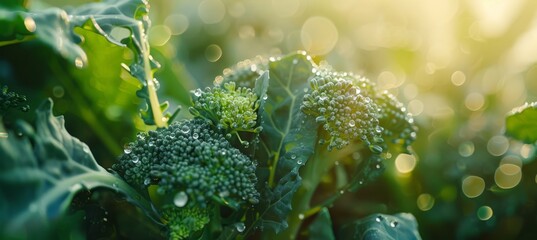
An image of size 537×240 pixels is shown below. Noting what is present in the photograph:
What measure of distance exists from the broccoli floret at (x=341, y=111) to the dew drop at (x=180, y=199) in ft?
0.78

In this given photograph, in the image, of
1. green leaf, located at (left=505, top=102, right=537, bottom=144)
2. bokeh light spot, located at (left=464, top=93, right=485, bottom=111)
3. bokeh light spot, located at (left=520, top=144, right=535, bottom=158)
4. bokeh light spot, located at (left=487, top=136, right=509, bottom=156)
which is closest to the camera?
green leaf, located at (left=505, top=102, right=537, bottom=144)

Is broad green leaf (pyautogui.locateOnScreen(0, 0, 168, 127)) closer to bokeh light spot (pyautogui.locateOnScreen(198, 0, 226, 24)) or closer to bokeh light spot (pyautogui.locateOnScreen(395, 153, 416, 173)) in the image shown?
bokeh light spot (pyautogui.locateOnScreen(395, 153, 416, 173))

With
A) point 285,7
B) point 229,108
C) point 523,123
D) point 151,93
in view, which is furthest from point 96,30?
point 285,7

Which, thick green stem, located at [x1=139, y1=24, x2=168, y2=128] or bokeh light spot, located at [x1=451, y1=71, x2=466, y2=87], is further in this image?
bokeh light spot, located at [x1=451, y1=71, x2=466, y2=87]

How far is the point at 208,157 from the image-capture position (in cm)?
78

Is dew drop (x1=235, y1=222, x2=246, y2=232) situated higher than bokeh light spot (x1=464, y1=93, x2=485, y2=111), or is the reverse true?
bokeh light spot (x1=464, y1=93, x2=485, y2=111)

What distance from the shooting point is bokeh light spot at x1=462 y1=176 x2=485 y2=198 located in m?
1.32

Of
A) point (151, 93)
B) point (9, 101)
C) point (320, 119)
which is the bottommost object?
point (9, 101)

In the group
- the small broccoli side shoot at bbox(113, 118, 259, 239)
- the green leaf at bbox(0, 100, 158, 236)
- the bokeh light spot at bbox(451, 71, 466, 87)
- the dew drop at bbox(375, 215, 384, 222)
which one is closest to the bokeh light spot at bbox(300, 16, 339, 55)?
the bokeh light spot at bbox(451, 71, 466, 87)

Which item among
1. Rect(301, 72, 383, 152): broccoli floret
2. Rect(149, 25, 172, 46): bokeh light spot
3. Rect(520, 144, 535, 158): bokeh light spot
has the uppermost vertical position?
Rect(520, 144, 535, 158): bokeh light spot

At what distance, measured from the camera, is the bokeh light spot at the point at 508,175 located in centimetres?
126

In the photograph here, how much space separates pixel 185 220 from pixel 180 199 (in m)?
0.04

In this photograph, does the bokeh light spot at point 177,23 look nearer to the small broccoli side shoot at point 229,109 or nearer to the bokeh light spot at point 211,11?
the bokeh light spot at point 211,11

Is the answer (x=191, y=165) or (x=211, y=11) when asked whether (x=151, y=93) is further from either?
(x=211, y=11)
